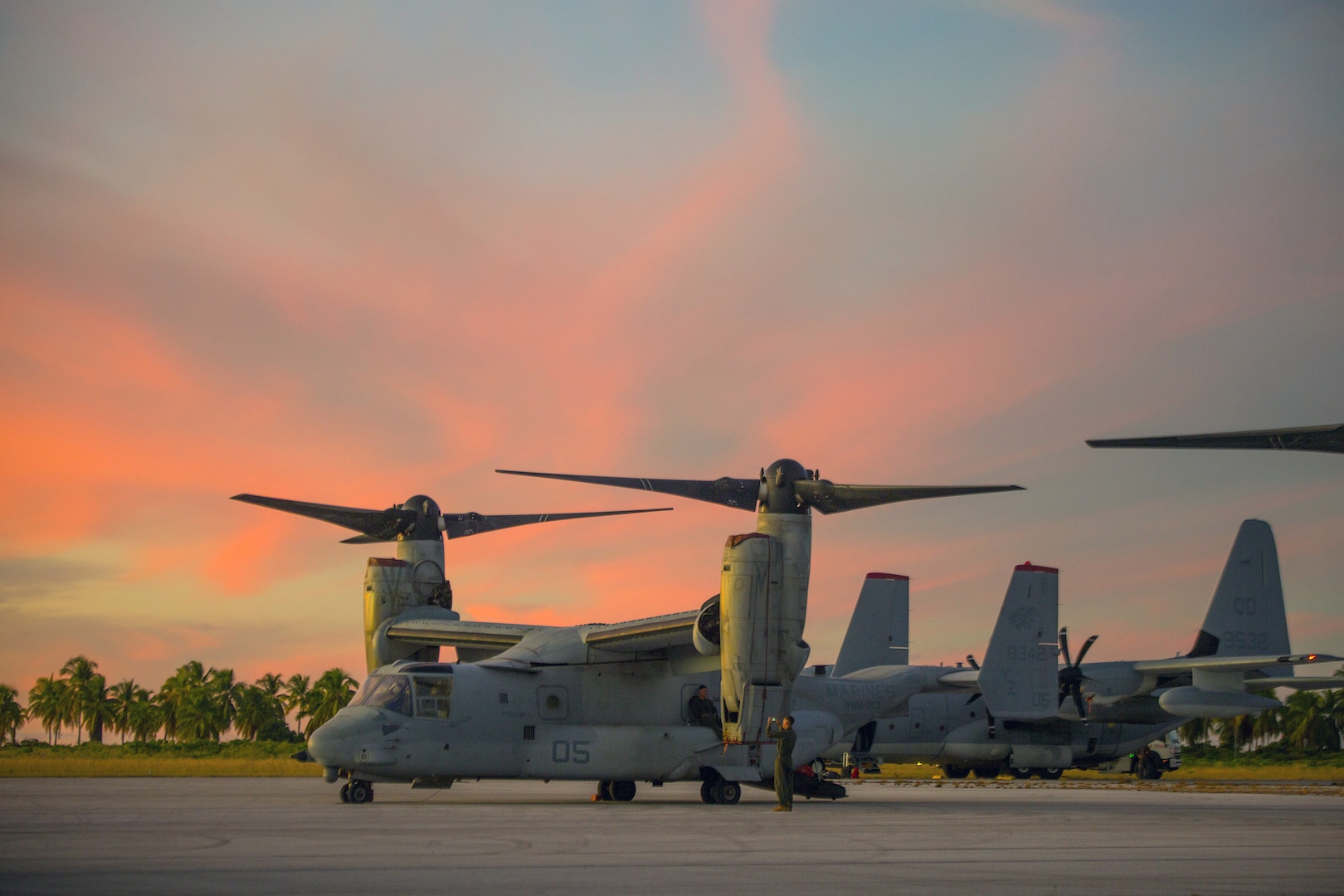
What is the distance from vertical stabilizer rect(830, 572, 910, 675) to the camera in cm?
4341

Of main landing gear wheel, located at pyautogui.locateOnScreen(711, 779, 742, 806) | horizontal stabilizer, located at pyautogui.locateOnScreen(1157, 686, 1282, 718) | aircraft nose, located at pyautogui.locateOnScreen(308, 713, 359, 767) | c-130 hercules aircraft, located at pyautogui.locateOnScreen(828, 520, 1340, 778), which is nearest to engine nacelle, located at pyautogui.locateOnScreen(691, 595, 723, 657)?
main landing gear wheel, located at pyautogui.locateOnScreen(711, 779, 742, 806)

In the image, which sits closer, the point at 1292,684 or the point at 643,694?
the point at 643,694

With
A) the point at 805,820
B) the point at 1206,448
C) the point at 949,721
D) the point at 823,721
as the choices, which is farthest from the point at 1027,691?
the point at 1206,448

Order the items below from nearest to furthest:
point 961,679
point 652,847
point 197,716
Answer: point 652,847 < point 961,679 < point 197,716

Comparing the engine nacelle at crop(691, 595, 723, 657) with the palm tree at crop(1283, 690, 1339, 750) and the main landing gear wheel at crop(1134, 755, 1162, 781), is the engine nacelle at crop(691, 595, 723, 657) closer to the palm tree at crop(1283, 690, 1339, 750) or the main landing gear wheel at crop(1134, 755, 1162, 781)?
the main landing gear wheel at crop(1134, 755, 1162, 781)

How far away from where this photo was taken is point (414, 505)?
3544cm

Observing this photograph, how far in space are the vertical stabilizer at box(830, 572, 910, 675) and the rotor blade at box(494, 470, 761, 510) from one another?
68.7 ft

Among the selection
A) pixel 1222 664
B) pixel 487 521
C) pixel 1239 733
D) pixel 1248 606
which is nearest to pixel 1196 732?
pixel 1239 733

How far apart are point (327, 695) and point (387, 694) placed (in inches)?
2654

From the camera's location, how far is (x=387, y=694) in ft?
76.7

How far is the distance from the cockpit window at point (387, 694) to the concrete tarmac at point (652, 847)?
5.84 feet

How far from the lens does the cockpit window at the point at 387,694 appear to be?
76.0 feet

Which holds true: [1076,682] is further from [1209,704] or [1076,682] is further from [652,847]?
[652,847]

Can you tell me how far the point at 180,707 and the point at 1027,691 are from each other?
8055 centimetres
